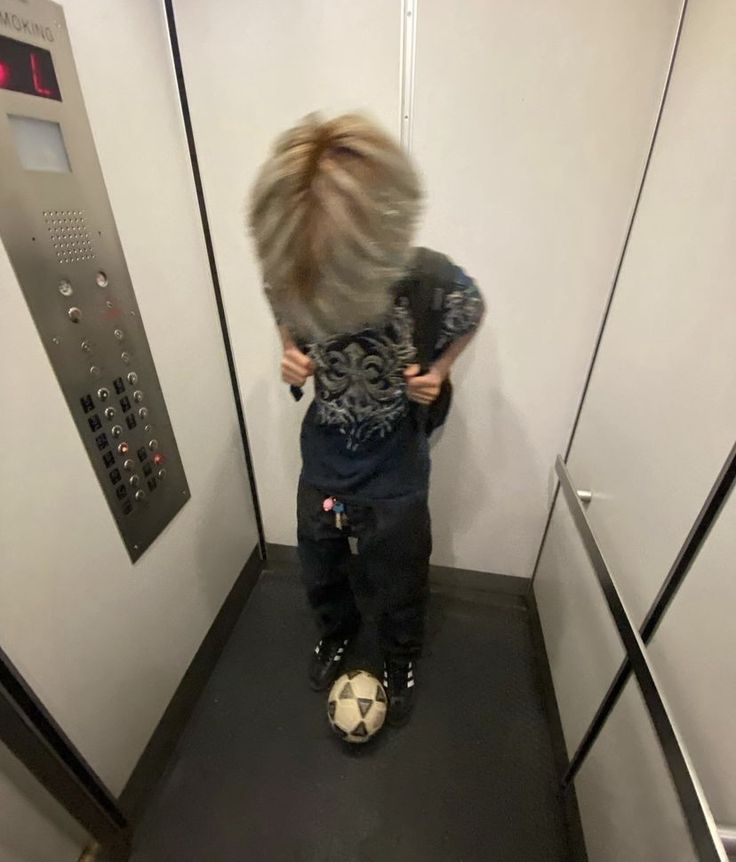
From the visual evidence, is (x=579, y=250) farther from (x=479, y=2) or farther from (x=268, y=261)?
(x=268, y=261)

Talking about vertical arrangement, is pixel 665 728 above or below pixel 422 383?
below

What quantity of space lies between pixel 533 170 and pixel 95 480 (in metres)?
1.06

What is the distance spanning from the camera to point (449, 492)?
4.72ft

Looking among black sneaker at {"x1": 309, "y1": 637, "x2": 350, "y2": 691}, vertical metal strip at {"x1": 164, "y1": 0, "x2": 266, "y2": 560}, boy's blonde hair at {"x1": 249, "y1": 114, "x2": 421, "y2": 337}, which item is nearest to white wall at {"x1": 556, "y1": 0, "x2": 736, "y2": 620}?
boy's blonde hair at {"x1": 249, "y1": 114, "x2": 421, "y2": 337}

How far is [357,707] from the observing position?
1107mm

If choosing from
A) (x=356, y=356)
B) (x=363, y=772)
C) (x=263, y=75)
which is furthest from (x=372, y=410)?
(x=363, y=772)

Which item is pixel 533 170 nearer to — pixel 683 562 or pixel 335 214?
pixel 335 214

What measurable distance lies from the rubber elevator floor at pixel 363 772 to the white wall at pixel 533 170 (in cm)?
67

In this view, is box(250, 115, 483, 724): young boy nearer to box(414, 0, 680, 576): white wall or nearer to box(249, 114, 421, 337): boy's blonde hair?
box(249, 114, 421, 337): boy's blonde hair

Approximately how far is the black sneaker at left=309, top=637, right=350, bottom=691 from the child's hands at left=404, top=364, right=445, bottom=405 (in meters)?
0.83

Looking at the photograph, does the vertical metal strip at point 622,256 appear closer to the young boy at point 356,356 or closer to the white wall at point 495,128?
the white wall at point 495,128

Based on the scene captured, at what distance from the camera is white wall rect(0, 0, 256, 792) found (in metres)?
0.75

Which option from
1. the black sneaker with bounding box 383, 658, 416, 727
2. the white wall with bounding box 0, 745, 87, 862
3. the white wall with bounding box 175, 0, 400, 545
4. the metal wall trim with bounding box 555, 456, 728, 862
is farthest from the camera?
the black sneaker with bounding box 383, 658, 416, 727

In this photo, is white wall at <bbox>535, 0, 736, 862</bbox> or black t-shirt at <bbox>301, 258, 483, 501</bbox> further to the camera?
black t-shirt at <bbox>301, 258, 483, 501</bbox>
